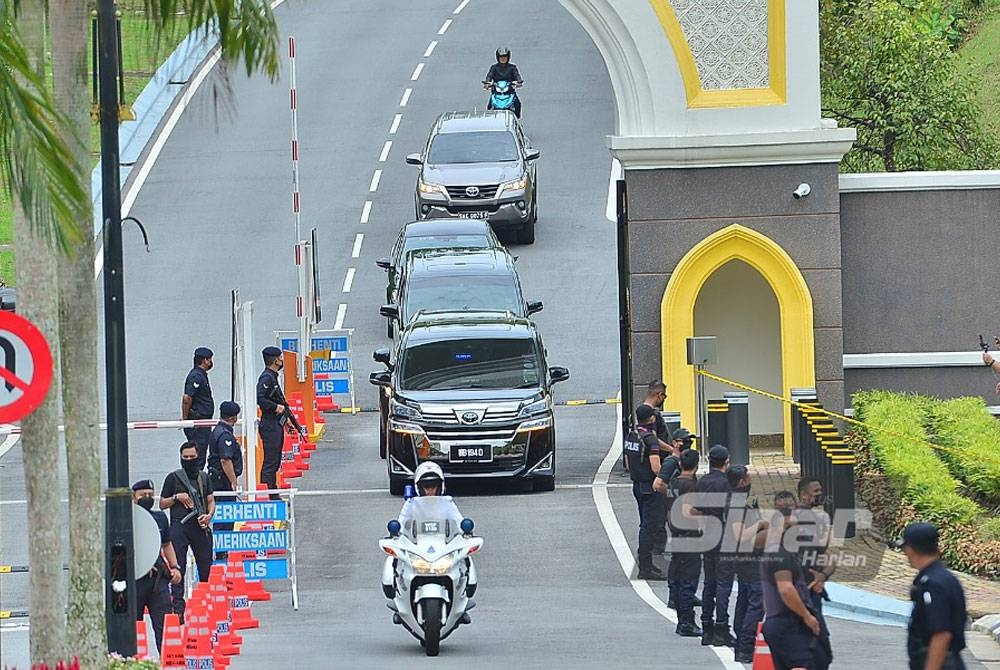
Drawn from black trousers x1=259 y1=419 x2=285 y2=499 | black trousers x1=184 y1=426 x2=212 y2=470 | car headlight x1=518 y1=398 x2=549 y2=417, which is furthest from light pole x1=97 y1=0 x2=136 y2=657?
car headlight x1=518 y1=398 x2=549 y2=417

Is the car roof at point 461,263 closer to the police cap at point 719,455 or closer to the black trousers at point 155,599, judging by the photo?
the police cap at point 719,455

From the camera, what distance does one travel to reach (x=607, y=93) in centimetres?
4859

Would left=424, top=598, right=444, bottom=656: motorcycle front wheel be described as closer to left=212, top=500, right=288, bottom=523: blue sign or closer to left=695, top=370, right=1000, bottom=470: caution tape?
left=212, top=500, right=288, bottom=523: blue sign

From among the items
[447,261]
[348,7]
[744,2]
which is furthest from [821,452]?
[348,7]

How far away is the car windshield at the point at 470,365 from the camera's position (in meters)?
23.6

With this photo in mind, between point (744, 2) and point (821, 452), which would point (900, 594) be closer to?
point (821, 452)

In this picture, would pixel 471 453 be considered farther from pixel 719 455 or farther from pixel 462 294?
pixel 719 455

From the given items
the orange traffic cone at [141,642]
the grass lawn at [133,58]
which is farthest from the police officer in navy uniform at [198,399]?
the orange traffic cone at [141,642]

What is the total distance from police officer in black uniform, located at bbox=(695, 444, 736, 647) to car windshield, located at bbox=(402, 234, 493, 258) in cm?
1513

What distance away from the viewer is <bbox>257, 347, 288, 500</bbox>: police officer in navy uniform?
22.1 metres

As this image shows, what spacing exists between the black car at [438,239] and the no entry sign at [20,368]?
19.4 meters

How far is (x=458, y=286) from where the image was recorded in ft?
92.2

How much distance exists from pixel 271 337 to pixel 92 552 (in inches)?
717

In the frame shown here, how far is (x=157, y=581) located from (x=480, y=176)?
2124 centimetres
